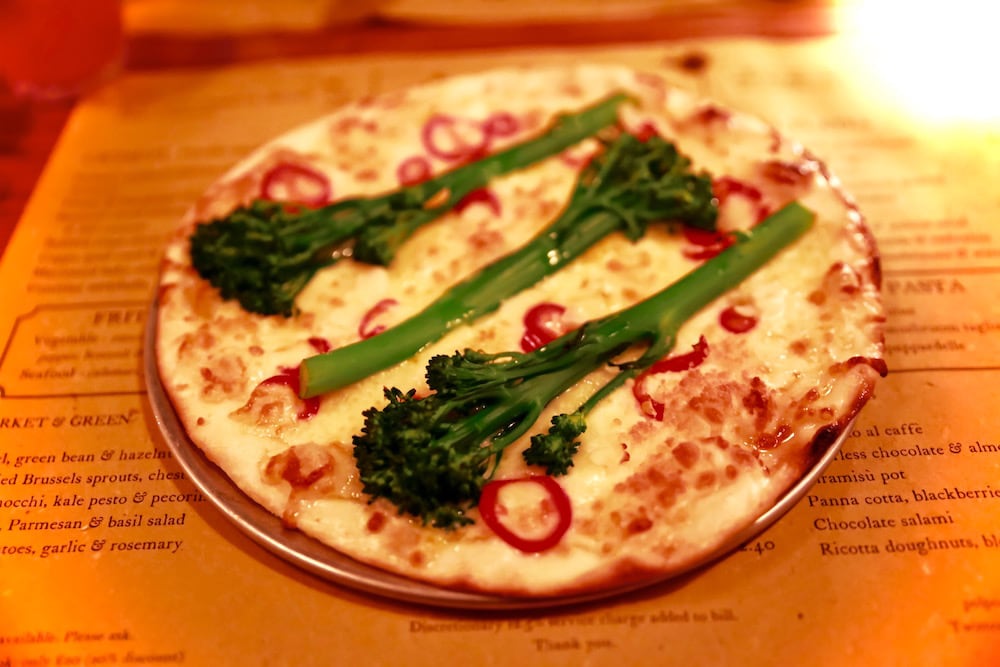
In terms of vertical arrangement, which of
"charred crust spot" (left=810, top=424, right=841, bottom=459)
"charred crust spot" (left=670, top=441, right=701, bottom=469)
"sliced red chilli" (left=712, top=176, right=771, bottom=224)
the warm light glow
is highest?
the warm light glow

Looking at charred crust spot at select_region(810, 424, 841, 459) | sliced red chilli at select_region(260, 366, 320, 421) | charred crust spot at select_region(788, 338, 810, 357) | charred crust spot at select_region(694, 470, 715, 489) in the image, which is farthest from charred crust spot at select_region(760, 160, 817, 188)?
sliced red chilli at select_region(260, 366, 320, 421)

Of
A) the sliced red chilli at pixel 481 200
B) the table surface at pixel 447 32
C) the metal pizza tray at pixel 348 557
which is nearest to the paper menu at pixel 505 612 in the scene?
the metal pizza tray at pixel 348 557

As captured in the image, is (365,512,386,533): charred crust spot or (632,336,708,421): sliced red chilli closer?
(365,512,386,533): charred crust spot

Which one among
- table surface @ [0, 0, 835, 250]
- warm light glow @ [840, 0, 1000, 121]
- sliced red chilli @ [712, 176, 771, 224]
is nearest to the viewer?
sliced red chilli @ [712, 176, 771, 224]

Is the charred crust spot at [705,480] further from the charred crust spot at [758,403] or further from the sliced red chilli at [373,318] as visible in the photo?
the sliced red chilli at [373,318]

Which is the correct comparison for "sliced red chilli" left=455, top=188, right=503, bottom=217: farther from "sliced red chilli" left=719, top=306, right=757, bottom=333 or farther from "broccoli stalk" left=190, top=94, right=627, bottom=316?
"sliced red chilli" left=719, top=306, right=757, bottom=333
